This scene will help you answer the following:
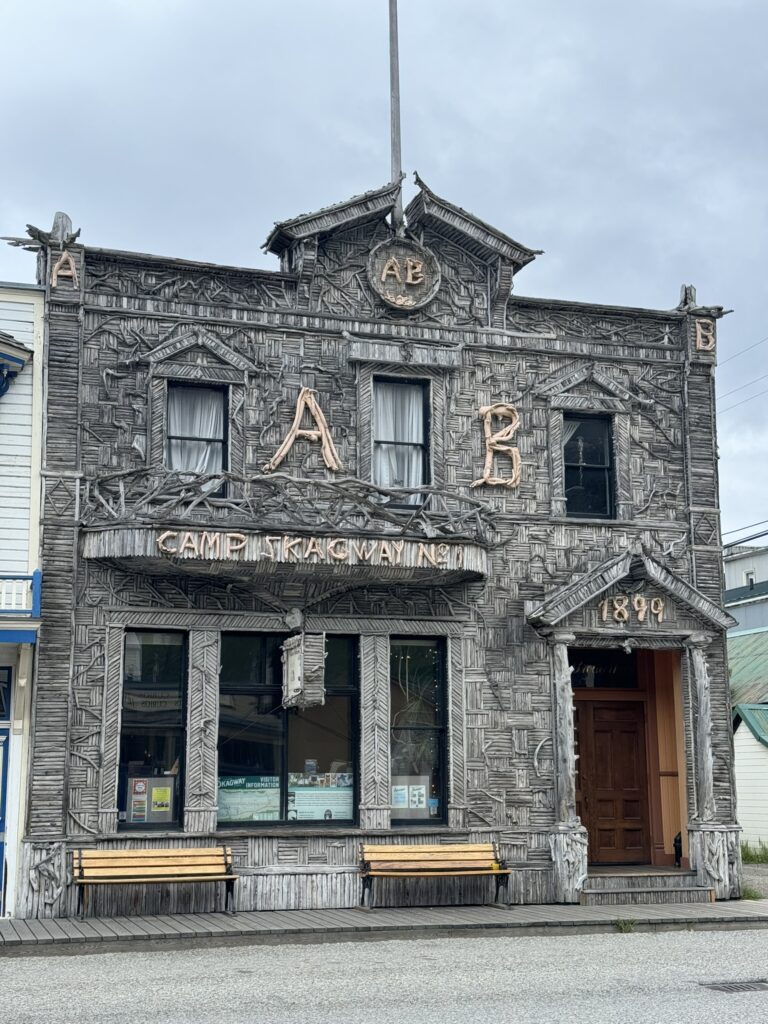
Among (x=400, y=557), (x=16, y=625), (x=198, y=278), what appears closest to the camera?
(x=16, y=625)

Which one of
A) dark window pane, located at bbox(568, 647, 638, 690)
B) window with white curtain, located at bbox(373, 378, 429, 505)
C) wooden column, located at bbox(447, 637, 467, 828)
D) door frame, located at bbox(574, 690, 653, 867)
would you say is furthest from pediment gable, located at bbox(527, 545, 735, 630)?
window with white curtain, located at bbox(373, 378, 429, 505)

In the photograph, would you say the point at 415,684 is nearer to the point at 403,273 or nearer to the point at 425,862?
the point at 425,862

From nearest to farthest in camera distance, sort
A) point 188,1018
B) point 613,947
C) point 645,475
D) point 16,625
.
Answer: point 188,1018, point 613,947, point 16,625, point 645,475

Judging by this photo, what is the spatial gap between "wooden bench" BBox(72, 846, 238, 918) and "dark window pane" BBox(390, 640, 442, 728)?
3206 millimetres

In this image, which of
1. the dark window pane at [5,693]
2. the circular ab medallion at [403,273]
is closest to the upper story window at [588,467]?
the circular ab medallion at [403,273]

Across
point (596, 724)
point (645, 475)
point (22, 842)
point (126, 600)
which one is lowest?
point (22, 842)

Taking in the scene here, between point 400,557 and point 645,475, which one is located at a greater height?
point 645,475

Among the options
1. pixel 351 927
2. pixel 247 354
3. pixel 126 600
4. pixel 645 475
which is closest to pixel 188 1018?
pixel 351 927

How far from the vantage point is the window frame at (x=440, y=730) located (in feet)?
60.8

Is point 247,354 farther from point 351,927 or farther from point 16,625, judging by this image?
point 351,927

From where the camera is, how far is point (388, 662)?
→ 18625 millimetres

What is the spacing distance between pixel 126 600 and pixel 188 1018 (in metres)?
7.59

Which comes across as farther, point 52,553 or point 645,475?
point 645,475

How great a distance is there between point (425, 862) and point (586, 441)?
21.9 ft
